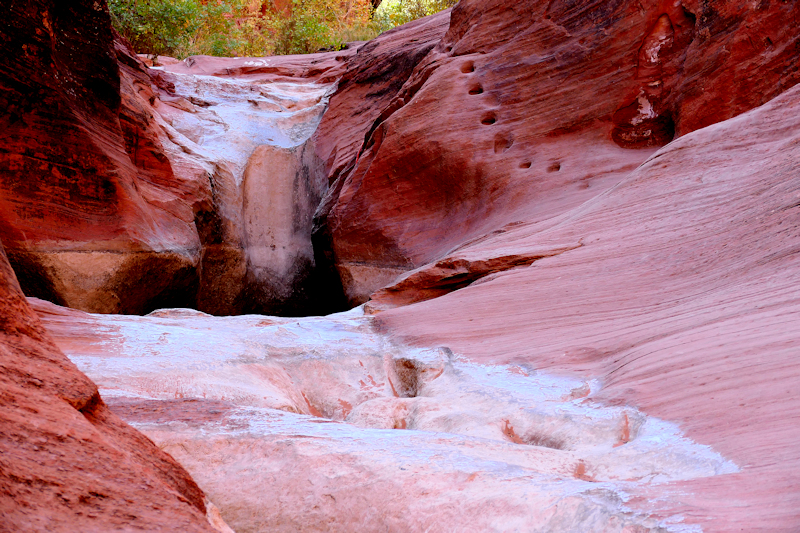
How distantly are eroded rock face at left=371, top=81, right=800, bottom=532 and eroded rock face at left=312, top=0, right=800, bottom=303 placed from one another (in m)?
2.02

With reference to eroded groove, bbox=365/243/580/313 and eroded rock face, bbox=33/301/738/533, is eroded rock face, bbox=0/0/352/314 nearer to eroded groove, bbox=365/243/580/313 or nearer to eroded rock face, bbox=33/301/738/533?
eroded groove, bbox=365/243/580/313

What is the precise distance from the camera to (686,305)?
4191 millimetres

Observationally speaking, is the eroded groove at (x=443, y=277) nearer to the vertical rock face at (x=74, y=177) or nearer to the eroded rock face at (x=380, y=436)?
the eroded rock face at (x=380, y=436)

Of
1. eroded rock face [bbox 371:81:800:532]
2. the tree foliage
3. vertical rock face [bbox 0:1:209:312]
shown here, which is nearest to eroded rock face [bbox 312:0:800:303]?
eroded rock face [bbox 371:81:800:532]

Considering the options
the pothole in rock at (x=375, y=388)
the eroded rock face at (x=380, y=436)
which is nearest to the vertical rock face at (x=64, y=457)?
the eroded rock face at (x=380, y=436)

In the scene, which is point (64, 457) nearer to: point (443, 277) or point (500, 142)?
point (443, 277)

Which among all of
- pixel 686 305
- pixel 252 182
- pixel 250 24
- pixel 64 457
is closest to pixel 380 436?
pixel 64 457

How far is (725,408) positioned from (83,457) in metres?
2.31

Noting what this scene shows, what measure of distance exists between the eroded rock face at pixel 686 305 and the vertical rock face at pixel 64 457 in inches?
54.5

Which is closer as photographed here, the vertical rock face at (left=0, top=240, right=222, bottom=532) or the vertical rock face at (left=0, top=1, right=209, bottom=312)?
the vertical rock face at (left=0, top=240, right=222, bottom=532)

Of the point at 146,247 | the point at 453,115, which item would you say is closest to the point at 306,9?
the point at 453,115

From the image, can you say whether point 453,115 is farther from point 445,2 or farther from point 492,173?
point 445,2

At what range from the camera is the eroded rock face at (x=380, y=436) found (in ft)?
7.63

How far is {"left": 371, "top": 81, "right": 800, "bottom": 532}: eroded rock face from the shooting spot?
238cm
